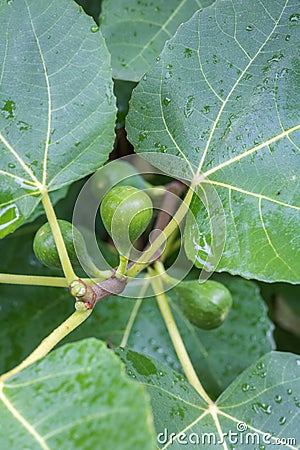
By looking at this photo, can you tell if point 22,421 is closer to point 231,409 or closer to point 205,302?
point 231,409

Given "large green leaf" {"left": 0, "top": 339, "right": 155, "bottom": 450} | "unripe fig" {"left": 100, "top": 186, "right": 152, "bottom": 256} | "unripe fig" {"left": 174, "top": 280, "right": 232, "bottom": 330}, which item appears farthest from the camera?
"unripe fig" {"left": 174, "top": 280, "right": 232, "bottom": 330}

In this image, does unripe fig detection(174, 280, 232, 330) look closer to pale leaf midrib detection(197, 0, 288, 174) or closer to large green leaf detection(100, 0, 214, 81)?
pale leaf midrib detection(197, 0, 288, 174)

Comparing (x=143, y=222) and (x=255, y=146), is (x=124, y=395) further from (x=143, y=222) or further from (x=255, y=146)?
(x=255, y=146)

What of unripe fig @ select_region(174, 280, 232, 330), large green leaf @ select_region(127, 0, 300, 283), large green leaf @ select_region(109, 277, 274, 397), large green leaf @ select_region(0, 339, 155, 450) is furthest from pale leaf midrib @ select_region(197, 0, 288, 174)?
large green leaf @ select_region(109, 277, 274, 397)

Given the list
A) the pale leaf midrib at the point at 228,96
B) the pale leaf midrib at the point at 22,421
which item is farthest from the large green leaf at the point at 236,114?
the pale leaf midrib at the point at 22,421

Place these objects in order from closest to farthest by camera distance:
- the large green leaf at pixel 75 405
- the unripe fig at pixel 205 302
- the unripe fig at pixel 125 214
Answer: the large green leaf at pixel 75 405, the unripe fig at pixel 125 214, the unripe fig at pixel 205 302

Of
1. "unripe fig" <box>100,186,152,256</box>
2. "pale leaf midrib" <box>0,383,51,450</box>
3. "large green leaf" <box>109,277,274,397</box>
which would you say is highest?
"unripe fig" <box>100,186,152,256</box>

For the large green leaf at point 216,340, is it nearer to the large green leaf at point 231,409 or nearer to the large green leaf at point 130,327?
the large green leaf at point 130,327
